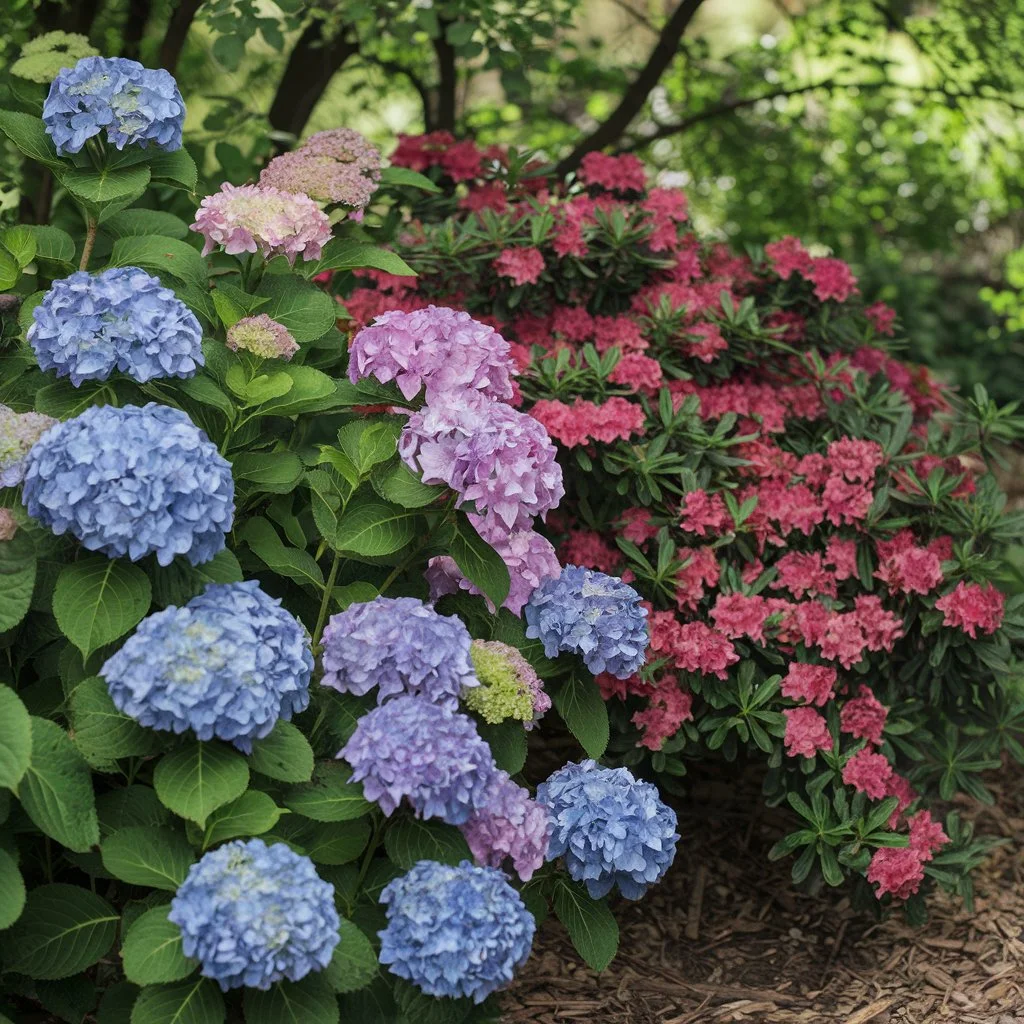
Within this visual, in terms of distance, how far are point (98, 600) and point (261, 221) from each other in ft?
2.43

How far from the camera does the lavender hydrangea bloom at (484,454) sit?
2.02 meters

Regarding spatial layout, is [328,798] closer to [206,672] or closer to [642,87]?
[206,672]

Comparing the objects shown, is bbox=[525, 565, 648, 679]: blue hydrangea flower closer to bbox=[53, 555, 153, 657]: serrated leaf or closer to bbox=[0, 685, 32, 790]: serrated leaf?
bbox=[53, 555, 153, 657]: serrated leaf

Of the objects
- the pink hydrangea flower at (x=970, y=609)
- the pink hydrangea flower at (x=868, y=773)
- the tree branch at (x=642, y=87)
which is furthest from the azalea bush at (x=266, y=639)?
the tree branch at (x=642, y=87)

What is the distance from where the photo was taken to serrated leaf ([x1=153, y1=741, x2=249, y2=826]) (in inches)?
69.7

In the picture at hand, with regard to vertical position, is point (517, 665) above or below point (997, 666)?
above

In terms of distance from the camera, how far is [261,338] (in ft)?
7.08

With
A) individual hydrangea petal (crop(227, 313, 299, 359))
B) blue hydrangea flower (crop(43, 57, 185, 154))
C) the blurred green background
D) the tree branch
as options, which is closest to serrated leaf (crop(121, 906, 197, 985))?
individual hydrangea petal (crop(227, 313, 299, 359))

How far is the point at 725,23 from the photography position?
625cm

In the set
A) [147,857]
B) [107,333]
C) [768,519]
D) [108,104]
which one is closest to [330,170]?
[108,104]

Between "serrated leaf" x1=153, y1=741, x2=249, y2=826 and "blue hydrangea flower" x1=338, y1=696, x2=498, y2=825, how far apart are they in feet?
0.53

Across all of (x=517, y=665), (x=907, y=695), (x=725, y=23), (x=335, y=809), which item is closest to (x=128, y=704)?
(x=335, y=809)

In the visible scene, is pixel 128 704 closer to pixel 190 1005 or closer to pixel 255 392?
pixel 190 1005

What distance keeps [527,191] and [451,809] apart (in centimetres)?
205
